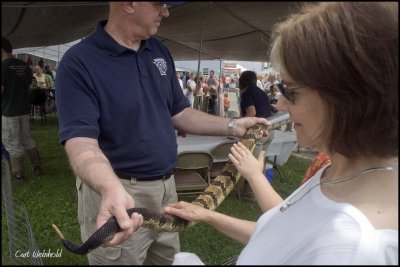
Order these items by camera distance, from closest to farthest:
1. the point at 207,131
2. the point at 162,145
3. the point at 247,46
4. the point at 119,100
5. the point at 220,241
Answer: the point at 119,100, the point at 162,145, the point at 207,131, the point at 220,241, the point at 247,46

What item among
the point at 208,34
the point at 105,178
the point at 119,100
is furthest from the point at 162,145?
the point at 208,34

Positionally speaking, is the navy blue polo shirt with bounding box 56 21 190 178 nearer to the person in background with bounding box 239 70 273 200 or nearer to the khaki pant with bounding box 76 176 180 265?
the khaki pant with bounding box 76 176 180 265

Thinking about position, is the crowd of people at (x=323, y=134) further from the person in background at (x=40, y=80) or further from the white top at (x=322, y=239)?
the person in background at (x=40, y=80)

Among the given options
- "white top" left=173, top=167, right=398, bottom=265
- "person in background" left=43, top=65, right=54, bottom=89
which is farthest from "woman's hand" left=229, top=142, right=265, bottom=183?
"person in background" left=43, top=65, right=54, bottom=89

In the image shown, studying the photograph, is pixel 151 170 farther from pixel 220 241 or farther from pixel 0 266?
pixel 220 241

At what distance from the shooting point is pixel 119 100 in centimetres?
188

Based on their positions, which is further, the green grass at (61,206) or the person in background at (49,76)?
the person in background at (49,76)

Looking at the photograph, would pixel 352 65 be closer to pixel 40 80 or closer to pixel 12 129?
pixel 12 129

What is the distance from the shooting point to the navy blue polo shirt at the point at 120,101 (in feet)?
5.73

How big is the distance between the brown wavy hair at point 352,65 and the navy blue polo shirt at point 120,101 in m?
1.10

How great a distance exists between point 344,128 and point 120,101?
125 cm

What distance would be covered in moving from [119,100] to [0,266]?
1270mm

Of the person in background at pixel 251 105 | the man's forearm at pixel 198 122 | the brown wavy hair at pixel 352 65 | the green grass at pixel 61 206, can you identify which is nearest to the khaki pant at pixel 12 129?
the brown wavy hair at pixel 352 65

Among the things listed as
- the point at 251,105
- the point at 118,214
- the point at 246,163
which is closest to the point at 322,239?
the point at 118,214
